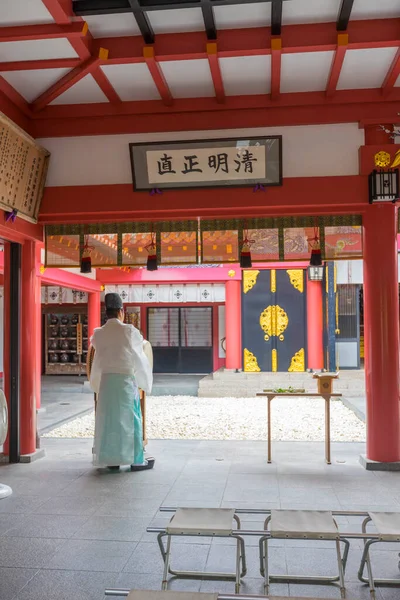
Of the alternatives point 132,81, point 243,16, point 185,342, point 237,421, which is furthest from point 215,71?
point 185,342

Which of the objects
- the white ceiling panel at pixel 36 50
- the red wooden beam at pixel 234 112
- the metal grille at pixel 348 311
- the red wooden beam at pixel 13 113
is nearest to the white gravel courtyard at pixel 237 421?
the metal grille at pixel 348 311

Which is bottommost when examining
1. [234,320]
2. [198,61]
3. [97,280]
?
[234,320]

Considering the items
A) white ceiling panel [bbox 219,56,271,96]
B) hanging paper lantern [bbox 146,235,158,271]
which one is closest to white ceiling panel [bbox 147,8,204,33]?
white ceiling panel [bbox 219,56,271,96]

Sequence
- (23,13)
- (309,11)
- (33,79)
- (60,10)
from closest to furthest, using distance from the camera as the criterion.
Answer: (60,10) → (23,13) → (309,11) → (33,79)

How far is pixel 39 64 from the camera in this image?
4.72 metres

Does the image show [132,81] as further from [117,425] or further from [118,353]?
[117,425]

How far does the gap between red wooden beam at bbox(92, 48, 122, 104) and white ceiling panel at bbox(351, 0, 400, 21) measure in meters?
1.99

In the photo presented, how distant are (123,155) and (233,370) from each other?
345 inches

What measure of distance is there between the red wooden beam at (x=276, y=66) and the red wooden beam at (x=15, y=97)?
2397 mm

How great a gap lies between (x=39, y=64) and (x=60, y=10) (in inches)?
36.6

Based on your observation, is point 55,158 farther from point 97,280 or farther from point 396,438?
point 97,280

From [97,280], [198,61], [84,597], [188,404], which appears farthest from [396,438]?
[97,280]

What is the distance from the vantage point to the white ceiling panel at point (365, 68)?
15.5 ft

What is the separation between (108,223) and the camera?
20.2 feet
